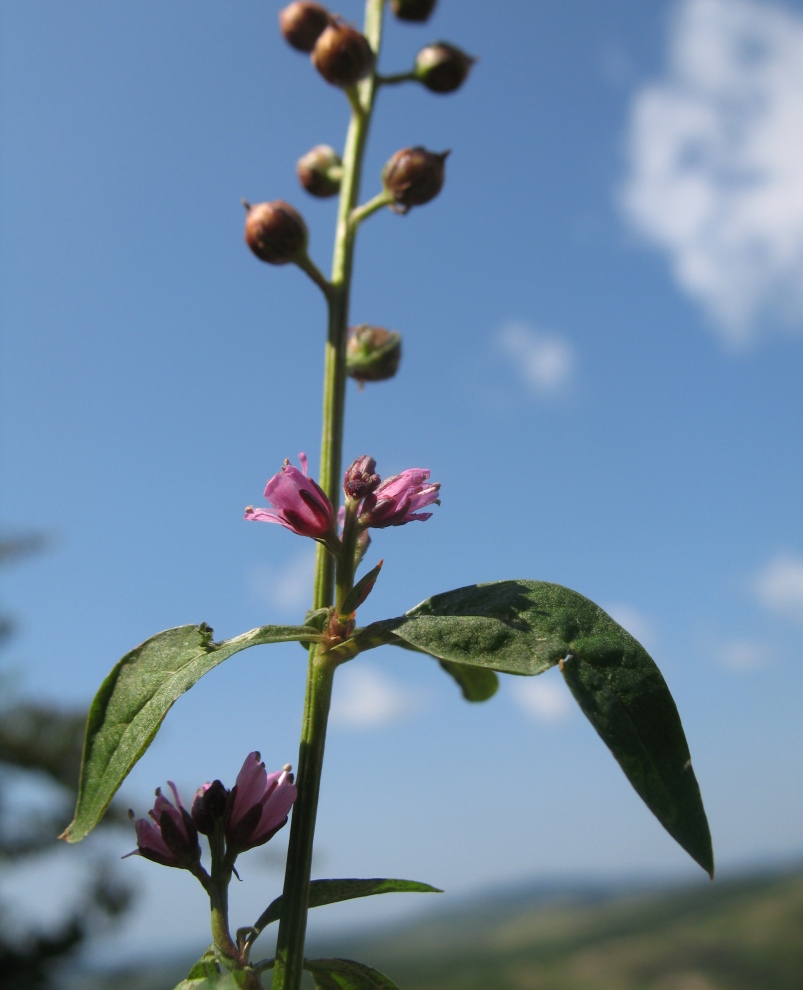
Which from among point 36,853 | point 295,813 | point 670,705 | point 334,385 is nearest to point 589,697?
point 670,705

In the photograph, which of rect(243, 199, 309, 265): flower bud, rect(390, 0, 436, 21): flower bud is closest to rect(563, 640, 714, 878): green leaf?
rect(243, 199, 309, 265): flower bud

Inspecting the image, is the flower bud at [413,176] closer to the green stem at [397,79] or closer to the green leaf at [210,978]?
the green stem at [397,79]

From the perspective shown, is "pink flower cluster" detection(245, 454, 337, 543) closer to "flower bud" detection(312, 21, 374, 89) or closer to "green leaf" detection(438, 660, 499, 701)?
"green leaf" detection(438, 660, 499, 701)

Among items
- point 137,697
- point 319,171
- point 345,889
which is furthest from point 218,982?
point 319,171

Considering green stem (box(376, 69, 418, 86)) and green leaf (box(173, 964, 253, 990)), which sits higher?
green stem (box(376, 69, 418, 86))

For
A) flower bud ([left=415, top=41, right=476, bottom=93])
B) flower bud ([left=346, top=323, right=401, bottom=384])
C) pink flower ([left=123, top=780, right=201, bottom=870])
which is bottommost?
pink flower ([left=123, top=780, right=201, bottom=870])

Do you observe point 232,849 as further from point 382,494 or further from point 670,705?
point 670,705
